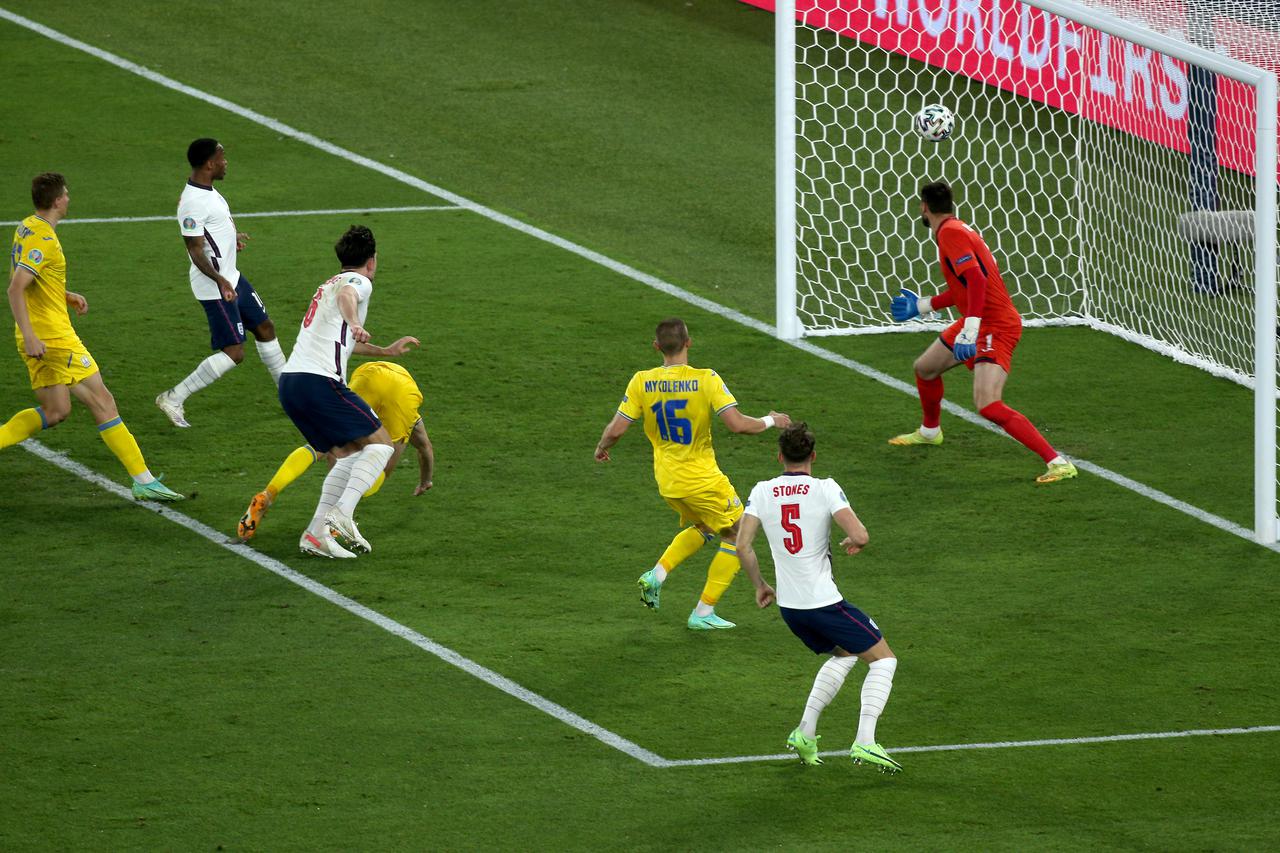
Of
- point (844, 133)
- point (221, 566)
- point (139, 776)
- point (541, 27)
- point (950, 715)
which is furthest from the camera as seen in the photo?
point (541, 27)

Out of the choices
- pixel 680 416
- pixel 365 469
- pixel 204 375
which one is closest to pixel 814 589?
pixel 680 416

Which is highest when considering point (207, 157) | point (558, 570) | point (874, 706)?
point (207, 157)

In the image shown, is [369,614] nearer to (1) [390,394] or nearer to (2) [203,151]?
(1) [390,394]

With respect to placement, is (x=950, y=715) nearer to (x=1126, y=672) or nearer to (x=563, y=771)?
(x=1126, y=672)

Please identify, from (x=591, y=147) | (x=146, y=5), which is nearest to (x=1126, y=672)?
(x=591, y=147)

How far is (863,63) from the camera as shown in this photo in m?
16.3

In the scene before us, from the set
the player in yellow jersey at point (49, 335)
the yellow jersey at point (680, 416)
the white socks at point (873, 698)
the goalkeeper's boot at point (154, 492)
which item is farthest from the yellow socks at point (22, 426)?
the white socks at point (873, 698)

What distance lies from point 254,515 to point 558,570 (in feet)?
5.56

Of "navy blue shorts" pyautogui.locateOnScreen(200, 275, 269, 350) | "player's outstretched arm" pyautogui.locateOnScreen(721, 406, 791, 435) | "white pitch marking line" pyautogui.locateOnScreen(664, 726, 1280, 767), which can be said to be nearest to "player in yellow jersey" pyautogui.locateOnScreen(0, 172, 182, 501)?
"navy blue shorts" pyautogui.locateOnScreen(200, 275, 269, 350)

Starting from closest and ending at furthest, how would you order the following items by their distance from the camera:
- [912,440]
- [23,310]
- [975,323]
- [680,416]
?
[680,416] → [23,310] → [975,323] → [912,440]

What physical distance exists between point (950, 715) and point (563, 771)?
6.04 ft

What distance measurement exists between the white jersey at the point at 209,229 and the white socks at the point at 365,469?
2.38m

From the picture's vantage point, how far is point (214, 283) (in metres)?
12.6

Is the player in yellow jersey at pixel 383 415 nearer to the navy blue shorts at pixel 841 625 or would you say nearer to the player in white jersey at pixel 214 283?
the player in white jersey at pixel 214 283
